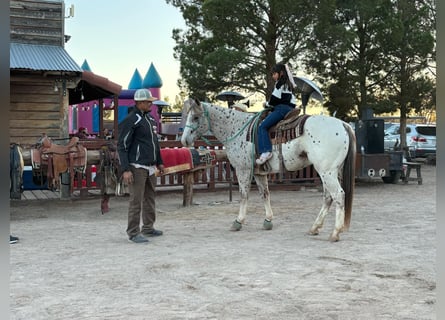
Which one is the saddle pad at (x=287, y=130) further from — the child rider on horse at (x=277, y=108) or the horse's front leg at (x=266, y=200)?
the horse's front leg at (x=266, y=200)

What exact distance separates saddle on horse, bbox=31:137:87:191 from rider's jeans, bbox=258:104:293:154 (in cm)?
390

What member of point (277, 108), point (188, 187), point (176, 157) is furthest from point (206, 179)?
point (277, 108)

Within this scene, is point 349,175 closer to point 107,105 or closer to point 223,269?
point 223,269

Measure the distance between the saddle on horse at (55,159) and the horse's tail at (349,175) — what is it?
16.3 ft

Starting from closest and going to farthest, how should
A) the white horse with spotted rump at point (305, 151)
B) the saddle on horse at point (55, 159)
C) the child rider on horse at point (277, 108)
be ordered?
the white horse with spotted rump at point (305, 151), the child rider on horse at point (277, 108), the saddle on horse at point (55, 159)

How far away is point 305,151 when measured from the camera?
22.1 feet

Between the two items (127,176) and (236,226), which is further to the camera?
(236,226)

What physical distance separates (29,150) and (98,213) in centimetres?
172

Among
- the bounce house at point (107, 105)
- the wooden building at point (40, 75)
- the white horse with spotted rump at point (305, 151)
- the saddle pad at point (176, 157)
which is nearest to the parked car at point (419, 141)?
the bounce house at point (107, 105)

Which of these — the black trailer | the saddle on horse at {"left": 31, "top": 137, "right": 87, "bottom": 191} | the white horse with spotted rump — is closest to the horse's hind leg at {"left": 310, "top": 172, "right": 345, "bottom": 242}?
the white horse with spotted rump

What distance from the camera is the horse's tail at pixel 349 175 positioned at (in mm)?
6641

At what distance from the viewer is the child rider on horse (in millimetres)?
6863

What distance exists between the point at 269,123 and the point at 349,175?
131cm

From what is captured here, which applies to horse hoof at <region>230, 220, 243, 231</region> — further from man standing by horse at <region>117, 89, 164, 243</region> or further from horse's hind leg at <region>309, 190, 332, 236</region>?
man standing by horse at <region>117, 89, 164, 243</region>
